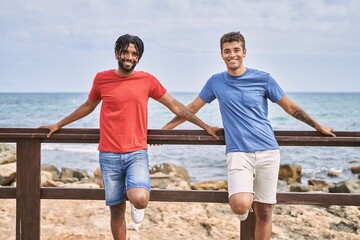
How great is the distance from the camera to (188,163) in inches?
745

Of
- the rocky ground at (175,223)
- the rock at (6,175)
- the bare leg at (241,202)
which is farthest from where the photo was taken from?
the rock at (6,175)

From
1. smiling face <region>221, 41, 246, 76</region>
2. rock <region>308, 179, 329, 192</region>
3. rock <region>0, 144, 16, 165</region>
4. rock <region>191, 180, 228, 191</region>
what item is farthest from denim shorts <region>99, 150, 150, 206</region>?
rock <region>0, 144, 16, 165</region>

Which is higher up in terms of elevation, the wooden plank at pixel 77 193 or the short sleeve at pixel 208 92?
the short sleeve at pixel 208 92

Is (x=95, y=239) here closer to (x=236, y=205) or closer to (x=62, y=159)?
(x=236, y=205)

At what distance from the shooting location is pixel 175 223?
225 inches

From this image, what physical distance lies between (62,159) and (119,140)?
17.6 metres

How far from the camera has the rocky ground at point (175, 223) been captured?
519 centimetres

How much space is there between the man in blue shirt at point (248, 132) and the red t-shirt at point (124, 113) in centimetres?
54

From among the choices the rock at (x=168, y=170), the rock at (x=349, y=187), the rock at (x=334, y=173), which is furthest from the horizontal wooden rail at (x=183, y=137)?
the rock at (x=334, y=173)

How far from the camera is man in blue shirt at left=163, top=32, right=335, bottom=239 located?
3.42 meters

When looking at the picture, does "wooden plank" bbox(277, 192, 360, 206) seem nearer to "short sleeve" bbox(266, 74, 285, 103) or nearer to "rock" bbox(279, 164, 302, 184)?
"short sleeve" bbox(266, 74, 285, 103)

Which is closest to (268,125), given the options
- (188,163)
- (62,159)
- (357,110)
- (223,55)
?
(223,55)

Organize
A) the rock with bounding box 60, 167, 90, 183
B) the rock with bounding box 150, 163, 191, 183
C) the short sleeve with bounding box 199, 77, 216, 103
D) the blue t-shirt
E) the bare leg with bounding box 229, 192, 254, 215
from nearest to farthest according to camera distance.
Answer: the bare leg with bounding box 229, 192, 254, 215 < the blue t-shirt < the short sleeve with bounding box 199, 77, 216, 103 < the rock with bounding box 150, 163, 191, 183 < the rock with bounding box 60, 167, 90, 183

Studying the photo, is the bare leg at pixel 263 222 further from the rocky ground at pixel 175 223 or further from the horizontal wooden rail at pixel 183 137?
the rocky ground at pixel 175 223
